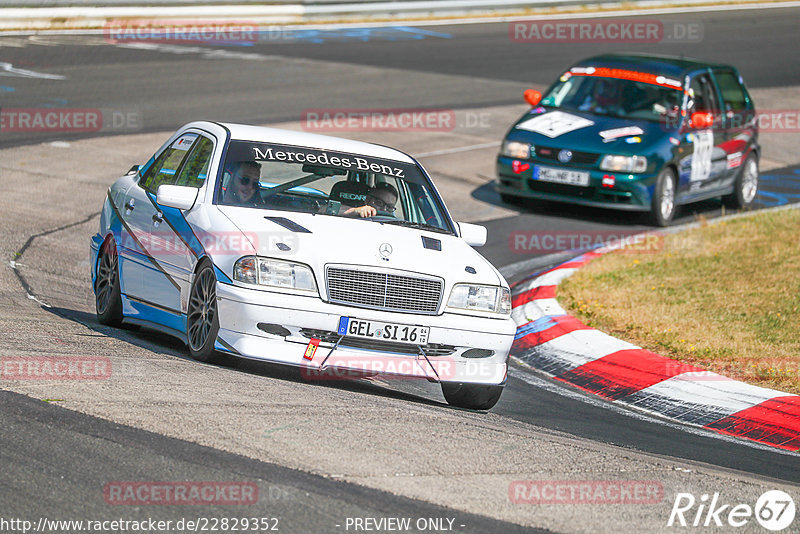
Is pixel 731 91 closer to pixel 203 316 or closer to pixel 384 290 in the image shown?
pixel 384 290

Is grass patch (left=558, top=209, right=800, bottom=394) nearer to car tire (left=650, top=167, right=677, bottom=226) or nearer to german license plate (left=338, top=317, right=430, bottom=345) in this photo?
car tire (left=650, top=167, right=677, bottom=226)

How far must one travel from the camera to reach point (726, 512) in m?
5.28

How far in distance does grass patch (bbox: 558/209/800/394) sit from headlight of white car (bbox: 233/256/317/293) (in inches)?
133

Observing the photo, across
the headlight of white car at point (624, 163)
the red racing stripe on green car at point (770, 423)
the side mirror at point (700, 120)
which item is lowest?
the red racing stripe on green car at point (770, 423)

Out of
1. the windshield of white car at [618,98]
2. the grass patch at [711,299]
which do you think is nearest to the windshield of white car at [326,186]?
the grass patch at [711,299]

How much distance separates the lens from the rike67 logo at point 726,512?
16.9 ft

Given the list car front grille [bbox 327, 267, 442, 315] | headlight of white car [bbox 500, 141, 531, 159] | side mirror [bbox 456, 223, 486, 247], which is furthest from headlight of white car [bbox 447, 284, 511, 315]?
headlight of white car [bbox 500, 141, 531, 159]

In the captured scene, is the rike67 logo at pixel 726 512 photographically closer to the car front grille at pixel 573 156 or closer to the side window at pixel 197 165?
the side window at pixel 197 165

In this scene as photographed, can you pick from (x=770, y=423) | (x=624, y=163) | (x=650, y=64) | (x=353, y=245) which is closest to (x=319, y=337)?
(x=353, y=245)

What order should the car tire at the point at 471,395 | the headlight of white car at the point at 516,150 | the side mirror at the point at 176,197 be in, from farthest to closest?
1. the headlight of white car at the point at 516,150
2. the side mirror at the point at 176,197
3. the car tire at the point at 471,395

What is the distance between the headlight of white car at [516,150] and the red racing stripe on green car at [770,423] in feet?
22.5

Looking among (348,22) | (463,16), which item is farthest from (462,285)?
(463,16)

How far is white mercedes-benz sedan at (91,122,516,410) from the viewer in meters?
6.89

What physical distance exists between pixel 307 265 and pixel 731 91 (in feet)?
35.0
